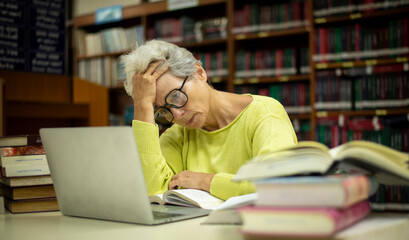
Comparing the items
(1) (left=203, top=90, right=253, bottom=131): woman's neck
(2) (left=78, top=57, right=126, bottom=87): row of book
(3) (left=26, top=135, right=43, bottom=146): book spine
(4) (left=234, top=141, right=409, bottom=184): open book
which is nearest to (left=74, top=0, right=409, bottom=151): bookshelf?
A: (2) (left=78, top=57, right=126, bottom=87): row of book

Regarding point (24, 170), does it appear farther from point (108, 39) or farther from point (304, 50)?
point (108, 39)

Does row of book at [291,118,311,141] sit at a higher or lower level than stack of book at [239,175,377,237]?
lower

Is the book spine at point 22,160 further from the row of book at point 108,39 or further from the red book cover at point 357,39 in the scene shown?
the row of book at point 108,39

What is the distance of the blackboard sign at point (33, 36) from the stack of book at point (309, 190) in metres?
2.10

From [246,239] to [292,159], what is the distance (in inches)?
5.5

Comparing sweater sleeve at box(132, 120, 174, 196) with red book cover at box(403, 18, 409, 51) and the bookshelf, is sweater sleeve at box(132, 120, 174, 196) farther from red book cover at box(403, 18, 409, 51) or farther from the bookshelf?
red book cover at box(403, 18, 409, 51)

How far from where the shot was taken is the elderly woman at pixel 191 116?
1.35m

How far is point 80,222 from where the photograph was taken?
3.21ft

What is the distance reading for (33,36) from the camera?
8.54 feet

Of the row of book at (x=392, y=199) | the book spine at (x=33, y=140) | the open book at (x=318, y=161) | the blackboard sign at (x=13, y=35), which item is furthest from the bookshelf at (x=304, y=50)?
the open book at (x=318, y=161)

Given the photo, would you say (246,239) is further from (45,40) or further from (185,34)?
(185,34)

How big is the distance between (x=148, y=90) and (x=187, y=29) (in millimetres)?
2827

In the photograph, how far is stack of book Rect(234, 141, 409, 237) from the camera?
0.58m

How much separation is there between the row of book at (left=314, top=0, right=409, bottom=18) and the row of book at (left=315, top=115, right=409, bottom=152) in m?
0.83
